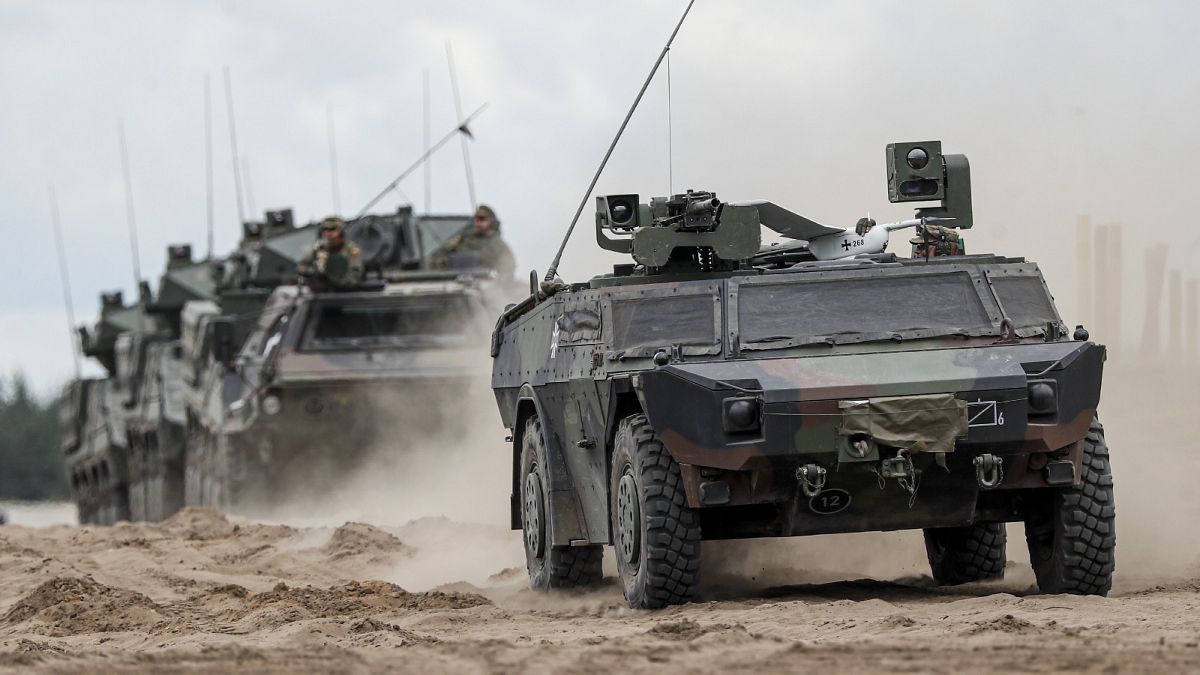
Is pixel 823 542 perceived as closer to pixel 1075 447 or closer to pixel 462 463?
pixel 1075 447

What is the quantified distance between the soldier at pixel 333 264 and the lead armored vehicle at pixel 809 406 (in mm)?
8288

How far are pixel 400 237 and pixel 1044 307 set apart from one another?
14133 millimetres

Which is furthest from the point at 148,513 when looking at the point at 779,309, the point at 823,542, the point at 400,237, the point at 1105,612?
the point at 1105,612

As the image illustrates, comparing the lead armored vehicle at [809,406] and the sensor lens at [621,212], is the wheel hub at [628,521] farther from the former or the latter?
the sensor lens at [621,212]

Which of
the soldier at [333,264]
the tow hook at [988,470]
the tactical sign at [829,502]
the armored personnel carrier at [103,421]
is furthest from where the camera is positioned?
the armored personnel carrier at [103,421]

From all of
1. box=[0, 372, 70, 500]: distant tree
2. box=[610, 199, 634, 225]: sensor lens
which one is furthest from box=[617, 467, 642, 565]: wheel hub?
box=[0, 372, 70, 500]: distant tree

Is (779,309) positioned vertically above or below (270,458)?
above

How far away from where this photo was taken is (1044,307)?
8.76m

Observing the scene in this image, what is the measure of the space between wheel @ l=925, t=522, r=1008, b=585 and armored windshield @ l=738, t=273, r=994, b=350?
1.12 metres

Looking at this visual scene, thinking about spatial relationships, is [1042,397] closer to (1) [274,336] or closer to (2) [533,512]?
(2) [533,512]

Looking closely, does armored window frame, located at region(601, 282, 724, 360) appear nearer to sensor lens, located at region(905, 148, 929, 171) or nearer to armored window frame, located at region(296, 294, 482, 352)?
sensor lens, located at region(905, 148, 929, 171)

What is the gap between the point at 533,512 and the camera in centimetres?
1022

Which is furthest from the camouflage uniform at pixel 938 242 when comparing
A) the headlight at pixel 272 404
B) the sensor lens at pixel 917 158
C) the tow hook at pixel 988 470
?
the headlight at pixel 272 404

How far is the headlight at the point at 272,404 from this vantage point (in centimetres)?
A: 1697
